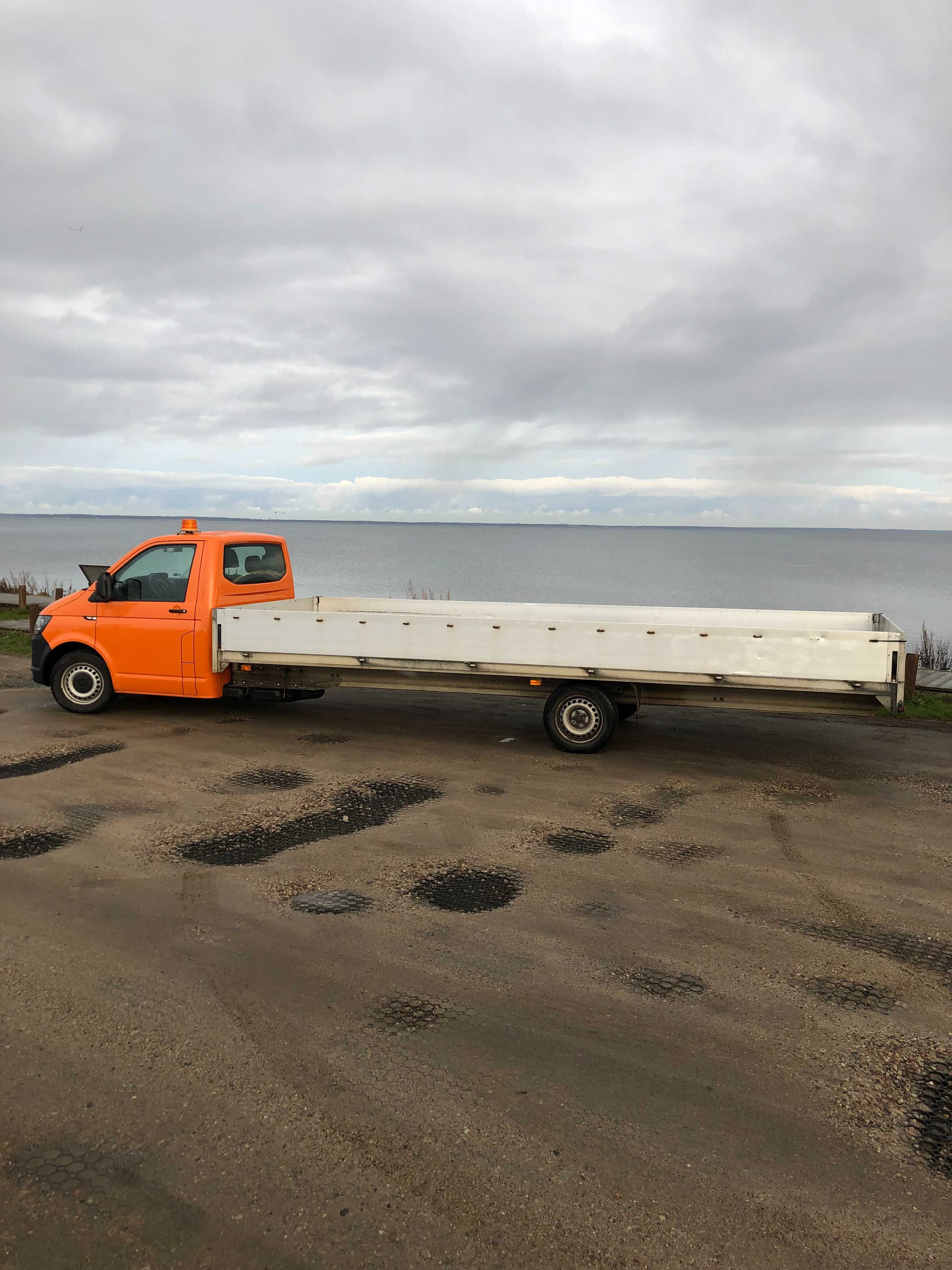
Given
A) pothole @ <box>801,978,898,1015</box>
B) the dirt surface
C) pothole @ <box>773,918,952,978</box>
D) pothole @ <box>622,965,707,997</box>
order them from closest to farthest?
the dirt surface, pothole @ <box>801,978,898,1015</box>, pothole @ <box>622,965,707,997</box>, pothole @ <box>773,918,952,978</box>

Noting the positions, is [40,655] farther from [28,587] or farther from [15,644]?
[28,587]

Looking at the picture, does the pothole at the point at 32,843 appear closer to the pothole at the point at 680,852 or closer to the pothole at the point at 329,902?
the pothole at the point at 329,902

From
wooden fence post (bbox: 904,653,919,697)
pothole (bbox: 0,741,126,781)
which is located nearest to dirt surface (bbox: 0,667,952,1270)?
pothole (bbox: 0,741,126,781)

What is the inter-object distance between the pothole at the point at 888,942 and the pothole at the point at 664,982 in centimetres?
97

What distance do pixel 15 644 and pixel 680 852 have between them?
51.4 feet

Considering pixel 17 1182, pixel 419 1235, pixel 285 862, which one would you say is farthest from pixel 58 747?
pixel 419 1235

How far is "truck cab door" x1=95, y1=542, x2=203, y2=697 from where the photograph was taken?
34.4ft

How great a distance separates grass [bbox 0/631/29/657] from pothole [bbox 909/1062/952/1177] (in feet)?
53.5

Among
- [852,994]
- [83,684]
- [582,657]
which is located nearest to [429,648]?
[582,657]

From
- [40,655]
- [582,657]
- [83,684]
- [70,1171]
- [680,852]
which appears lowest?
[70,1171]

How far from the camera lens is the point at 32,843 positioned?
264 inches

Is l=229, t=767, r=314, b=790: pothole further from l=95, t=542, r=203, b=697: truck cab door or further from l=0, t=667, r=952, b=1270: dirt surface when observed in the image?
l=95, t=542, r=203, b=697: truck cab door

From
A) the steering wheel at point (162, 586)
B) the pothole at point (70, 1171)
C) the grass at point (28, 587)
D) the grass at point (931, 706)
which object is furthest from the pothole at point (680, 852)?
the grass at point (28, 587)

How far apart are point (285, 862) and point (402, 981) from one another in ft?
6.24
